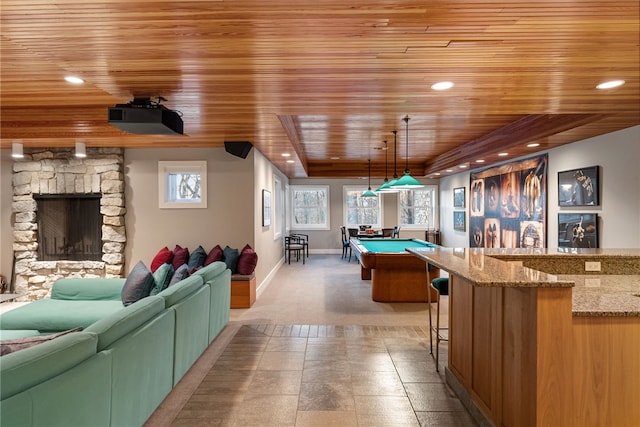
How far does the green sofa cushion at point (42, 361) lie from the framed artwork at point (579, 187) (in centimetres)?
546

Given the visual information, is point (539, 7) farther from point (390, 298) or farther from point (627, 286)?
point (390, 298)

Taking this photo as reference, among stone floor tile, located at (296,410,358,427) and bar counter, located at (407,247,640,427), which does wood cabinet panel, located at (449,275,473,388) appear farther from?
stone floor tile, located at (296,410,358,427)

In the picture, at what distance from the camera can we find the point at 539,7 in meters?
1.71

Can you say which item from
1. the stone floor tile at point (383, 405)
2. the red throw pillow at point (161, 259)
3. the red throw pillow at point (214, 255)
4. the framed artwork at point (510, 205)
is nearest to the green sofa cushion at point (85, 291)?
the red throw pillow at point (161, 259)

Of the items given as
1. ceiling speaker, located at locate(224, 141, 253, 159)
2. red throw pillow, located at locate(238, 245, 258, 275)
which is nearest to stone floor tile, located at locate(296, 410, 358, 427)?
red throw pillow, located at locate(238, 245, 258, 275)

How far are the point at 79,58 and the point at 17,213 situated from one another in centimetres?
454

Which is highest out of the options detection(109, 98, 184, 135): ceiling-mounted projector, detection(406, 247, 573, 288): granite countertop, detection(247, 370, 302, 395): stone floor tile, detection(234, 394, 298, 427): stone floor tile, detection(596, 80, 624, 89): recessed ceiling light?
detection(596, 80, 624, 89): recessed ceiling light

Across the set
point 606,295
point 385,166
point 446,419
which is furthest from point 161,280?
point 385,166

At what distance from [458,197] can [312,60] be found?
764cm

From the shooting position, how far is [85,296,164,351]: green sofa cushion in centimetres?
185

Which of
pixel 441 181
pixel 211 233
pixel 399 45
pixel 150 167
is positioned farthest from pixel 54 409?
pixel 441 181

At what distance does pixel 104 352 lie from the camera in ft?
5.80

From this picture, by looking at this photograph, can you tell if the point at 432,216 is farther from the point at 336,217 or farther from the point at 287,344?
the point at 287,344

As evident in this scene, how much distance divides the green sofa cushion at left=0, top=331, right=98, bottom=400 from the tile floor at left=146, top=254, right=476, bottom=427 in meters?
1.00
